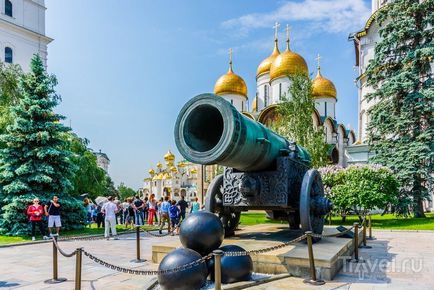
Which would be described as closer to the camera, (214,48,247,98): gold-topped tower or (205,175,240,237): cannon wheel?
(205,175,240,237): cannon wheel

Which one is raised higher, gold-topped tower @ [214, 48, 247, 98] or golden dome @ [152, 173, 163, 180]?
gold-topped tower @ [214, 48, 247, 98]

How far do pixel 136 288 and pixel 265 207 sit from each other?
9.09 ft

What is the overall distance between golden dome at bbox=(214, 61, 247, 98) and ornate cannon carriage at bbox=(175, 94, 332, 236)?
39.1m

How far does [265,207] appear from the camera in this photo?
22.2 ft

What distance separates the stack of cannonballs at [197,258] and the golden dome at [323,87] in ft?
133

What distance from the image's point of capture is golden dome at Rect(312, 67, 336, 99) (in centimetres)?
4353

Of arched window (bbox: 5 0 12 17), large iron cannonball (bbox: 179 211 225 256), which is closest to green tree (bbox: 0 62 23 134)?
large iron cannonball (bbox: 179 211 225 256)

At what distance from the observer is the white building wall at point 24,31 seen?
3412 centimetres

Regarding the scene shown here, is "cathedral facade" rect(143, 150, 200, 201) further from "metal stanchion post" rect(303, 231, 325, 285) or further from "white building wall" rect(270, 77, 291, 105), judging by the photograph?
"metal stanchion post" rect(303, 231, 325, 285)

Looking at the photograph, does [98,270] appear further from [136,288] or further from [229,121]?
[229,121]

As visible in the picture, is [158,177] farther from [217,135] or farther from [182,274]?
[182,274]

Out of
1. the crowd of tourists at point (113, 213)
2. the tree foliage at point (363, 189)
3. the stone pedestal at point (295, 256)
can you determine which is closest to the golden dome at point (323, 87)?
the tree foliage at point (363, 189)

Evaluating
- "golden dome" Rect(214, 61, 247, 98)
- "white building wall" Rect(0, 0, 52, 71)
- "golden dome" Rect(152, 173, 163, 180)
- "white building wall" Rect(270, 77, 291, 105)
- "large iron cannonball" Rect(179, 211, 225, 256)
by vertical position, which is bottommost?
"large iron cannonball" Rect(179, 211, 225, 256)

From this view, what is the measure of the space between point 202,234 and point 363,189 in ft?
39.6
